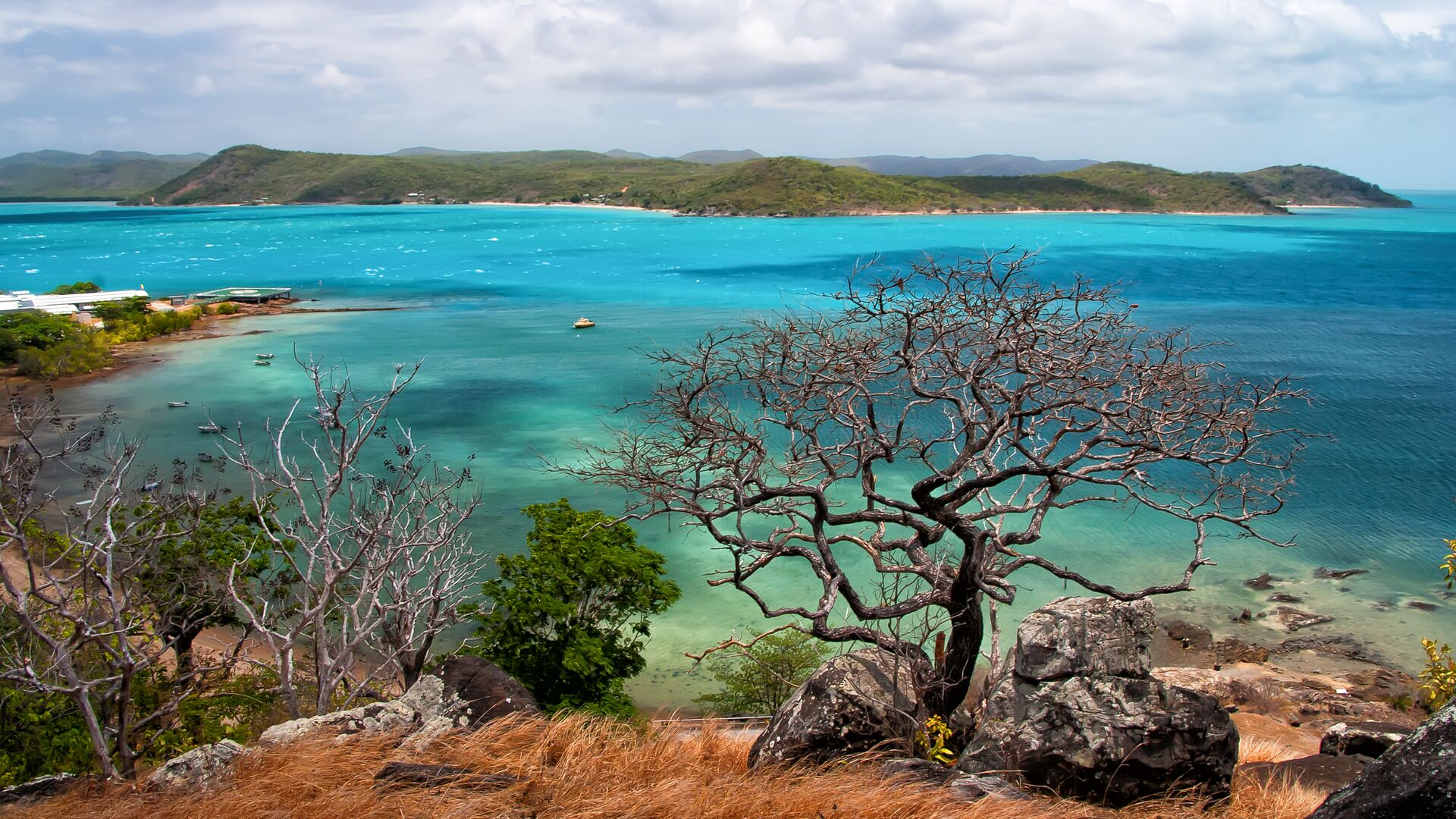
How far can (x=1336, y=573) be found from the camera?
68.6 feet

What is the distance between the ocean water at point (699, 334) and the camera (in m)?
21.2

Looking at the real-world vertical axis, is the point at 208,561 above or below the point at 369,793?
below

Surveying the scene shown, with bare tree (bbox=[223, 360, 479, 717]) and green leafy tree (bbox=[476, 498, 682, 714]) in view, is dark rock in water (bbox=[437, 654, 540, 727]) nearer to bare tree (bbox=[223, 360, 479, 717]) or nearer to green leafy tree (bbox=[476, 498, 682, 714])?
bare tree (bbox=[223, 360, 479, 717])

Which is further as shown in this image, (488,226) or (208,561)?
(488,226)

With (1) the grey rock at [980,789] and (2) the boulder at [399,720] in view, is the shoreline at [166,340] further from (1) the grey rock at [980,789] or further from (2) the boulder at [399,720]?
(1) the grey rock at [980,789]

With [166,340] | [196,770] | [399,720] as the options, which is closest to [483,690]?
[399,720]

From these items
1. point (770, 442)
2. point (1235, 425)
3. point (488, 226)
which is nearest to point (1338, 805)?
point (1235, 425)

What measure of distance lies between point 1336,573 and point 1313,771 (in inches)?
620

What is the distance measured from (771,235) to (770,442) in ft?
319

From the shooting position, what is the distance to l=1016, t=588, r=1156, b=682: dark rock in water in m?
7.88

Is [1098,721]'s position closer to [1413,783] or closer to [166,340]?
[1413,783]

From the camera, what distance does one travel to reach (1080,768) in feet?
23.2

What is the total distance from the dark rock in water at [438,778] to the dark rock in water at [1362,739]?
7.92 meters

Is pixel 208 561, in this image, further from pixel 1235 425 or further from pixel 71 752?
pixel 1235 425
